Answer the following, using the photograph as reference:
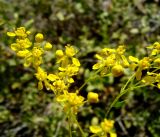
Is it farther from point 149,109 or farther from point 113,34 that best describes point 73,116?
point 113,34

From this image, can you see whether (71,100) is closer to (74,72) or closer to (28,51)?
(74,72)

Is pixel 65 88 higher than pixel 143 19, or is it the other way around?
pixel 143 19

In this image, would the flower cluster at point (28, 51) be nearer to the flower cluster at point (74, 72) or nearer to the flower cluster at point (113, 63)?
the flower cluster at point (74, 72)

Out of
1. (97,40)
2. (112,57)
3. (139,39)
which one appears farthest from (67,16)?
(112,57)

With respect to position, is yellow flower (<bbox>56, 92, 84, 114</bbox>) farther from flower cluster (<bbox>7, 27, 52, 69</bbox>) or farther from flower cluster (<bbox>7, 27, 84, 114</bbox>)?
flower cluster (<bbox>7, 27, 52, 69</bbox>)

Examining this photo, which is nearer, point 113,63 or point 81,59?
point 113,63

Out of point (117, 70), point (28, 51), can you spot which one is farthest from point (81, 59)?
point (117, 70)

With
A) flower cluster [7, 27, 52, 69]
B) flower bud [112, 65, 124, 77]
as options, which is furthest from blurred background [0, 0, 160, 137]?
flower bud [112, 65, 124, 77]

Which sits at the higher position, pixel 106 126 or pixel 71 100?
pixel 71 100
